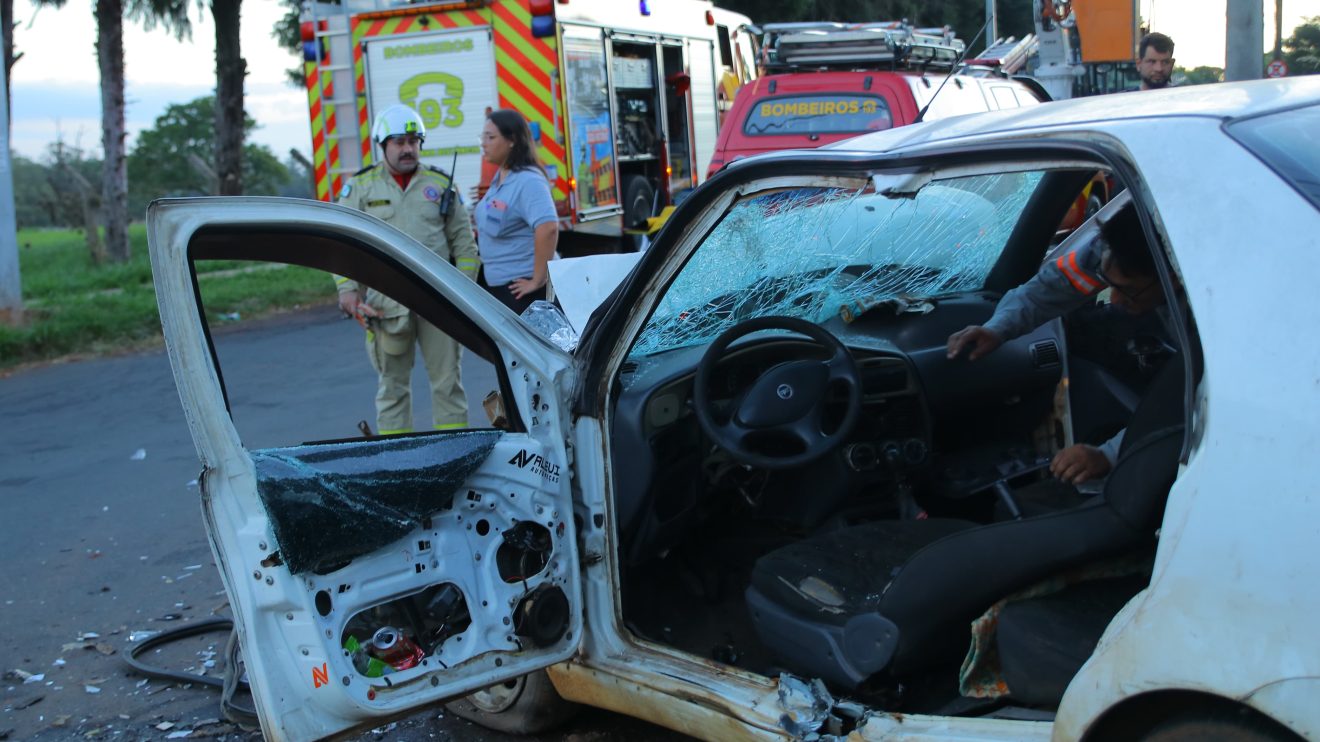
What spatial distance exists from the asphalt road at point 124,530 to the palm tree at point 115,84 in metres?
6.66

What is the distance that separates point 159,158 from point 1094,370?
37200mm

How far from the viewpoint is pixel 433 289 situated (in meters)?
2.87

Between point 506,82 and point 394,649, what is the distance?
918cm

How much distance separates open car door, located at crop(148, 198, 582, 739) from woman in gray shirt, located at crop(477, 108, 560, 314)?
2955 millimetres

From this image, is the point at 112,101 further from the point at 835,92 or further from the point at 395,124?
the point at 395,124

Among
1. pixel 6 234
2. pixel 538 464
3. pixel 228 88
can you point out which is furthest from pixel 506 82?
pixel 538 464

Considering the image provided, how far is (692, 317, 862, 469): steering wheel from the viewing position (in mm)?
3086

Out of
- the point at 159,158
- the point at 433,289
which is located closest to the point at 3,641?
the point at 433,289

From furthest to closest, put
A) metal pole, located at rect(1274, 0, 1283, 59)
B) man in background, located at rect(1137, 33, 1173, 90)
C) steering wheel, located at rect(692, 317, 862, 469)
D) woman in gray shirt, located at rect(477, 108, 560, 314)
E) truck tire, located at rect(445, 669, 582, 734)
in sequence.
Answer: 1. metal pole, located at rect(1274, 0, 1283, 59)
2. man in background, located at rect(1137, 33, 1173, 90)
3. woman in gray shirt, located at rect(477, 108, 560, 314)
4. truck tire, located at rect(445, 669, 582, 734)
5. steering wheel, located at rect(692, 317, 862, 469)

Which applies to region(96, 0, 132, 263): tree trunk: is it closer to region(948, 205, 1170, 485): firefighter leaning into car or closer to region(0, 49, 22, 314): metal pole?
region(0, 49, 22, 314): metal pole

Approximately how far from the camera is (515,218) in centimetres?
596

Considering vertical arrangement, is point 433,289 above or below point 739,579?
above

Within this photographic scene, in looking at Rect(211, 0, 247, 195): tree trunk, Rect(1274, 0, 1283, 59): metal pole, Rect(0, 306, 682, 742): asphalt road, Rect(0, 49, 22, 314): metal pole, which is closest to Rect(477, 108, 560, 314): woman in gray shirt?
Rect(0, 306, 682, 742): asphalt road

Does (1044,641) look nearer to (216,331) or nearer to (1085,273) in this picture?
(1085,273)
